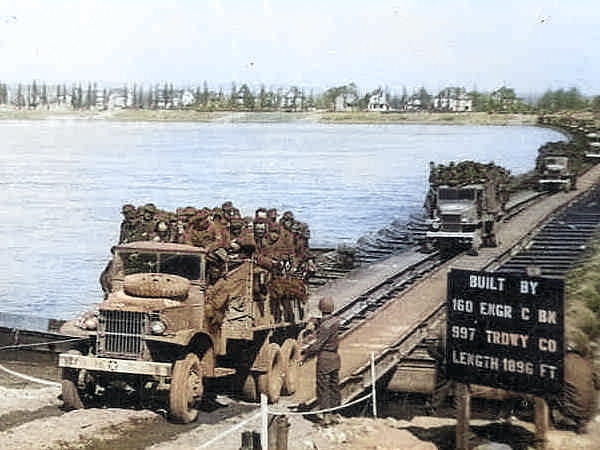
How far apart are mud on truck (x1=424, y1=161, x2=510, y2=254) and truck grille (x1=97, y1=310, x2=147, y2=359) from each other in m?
8.57

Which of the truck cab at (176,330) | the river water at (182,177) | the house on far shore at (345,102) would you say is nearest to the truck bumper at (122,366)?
the truck cab at (176,330)

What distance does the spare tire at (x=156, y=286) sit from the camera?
28.6ft

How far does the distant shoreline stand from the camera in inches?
610

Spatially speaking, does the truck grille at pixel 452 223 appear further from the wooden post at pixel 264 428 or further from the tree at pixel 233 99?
the wooden post at pixel 264 428

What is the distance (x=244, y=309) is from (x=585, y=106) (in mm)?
6411

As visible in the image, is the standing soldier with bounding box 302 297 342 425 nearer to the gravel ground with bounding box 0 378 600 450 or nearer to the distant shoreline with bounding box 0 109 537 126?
the gravel ground with bounding box 0 378 600 450

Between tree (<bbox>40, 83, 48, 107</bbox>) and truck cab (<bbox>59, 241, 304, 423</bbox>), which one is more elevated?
tree (<bbox>40, 83, 48, 107</bbox>)

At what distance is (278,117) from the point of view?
1900 cm

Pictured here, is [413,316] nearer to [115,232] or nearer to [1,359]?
[1,359]

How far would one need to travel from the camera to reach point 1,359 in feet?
38.7

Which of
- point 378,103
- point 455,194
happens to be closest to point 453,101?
point 378,103

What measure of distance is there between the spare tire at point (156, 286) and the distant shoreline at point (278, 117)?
7.09 metres

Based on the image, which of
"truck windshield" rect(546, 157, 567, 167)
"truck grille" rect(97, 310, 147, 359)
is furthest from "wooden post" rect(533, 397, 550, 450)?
"truck windshield" rect(546, 157, 567, 167)

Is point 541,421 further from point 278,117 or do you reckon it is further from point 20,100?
point 278,117
